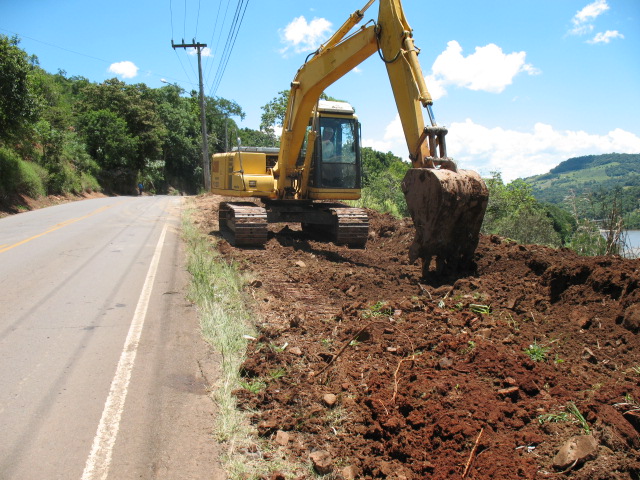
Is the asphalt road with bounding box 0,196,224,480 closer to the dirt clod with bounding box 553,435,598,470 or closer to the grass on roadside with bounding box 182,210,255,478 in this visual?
the grass on roadside with bounding box 182,210,255,478

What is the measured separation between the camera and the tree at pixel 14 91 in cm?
2078

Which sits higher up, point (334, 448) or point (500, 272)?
point (500, 272)

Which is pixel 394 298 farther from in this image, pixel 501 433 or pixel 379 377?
pixel 501 433

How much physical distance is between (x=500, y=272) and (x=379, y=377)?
3901 mm

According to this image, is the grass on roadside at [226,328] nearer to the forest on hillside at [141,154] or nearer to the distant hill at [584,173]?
the forest on hillside at [141,154]

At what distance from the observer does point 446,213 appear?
730 cm

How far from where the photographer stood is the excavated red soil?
139 inches

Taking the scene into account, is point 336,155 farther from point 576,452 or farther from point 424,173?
point 576,452

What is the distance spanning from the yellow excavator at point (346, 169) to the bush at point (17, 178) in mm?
13147

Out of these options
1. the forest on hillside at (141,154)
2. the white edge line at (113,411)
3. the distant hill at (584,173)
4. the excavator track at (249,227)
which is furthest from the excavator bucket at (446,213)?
the distant hill at (584,173)

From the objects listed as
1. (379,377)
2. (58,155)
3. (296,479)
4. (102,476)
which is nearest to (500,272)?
(379,377)

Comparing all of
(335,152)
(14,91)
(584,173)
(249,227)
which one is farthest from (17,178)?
(584,173)

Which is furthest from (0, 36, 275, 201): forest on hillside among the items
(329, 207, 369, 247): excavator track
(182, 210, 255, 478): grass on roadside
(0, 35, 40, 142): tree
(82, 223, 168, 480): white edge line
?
(82, 223, 168, 480): white edge line

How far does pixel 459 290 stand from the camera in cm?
704
